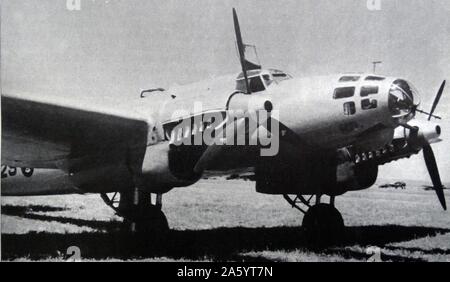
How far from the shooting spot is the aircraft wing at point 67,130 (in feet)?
21.8

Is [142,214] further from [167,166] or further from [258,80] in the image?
[258,80]

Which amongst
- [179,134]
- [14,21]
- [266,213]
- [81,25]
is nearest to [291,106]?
[179,134]

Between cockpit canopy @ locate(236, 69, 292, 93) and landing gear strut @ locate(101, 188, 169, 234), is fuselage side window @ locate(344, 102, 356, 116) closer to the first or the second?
cockpit canopy @ locate(236, 69, 292, 93)

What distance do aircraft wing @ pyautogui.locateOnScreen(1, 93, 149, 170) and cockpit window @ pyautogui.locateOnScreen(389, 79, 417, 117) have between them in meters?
3.78

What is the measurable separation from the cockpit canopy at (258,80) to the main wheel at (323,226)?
3.09 meters

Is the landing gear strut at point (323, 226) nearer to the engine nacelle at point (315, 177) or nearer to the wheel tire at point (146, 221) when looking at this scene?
the engine nacelle at point (315, 177)

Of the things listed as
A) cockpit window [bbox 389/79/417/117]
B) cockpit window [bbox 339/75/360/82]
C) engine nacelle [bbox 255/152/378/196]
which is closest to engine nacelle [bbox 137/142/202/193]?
engine nacelle [bbox 255/152/378/196]

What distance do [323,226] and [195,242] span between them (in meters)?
2.53

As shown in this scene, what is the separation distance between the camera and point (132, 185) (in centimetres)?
757

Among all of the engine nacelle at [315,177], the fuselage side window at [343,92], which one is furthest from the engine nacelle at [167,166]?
the fuselage side window at [343,92]

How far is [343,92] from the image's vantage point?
20.2 feet

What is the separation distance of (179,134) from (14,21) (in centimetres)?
301

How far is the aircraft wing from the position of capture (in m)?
6.66

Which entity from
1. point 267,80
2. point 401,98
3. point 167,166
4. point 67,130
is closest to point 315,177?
point 267,80
